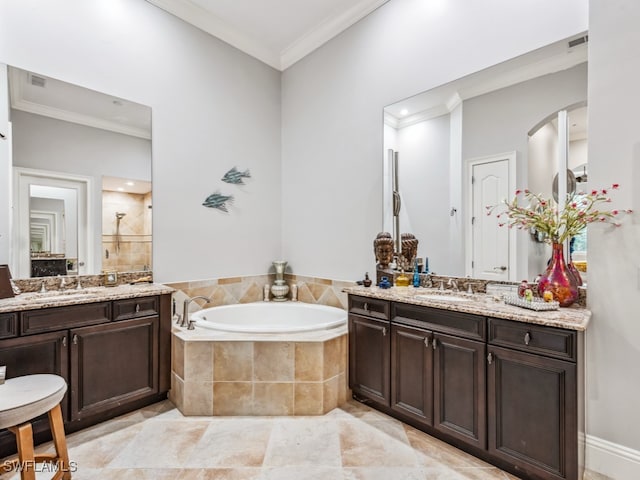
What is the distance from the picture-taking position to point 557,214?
193 cm

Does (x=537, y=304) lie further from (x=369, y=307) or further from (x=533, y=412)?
(x=369, y=307)

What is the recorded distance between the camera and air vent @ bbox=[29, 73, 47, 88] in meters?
2.30

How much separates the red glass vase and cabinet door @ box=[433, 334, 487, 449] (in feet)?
1.60

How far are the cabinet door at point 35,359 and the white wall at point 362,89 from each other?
2126 mm

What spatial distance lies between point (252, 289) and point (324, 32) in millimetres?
2685

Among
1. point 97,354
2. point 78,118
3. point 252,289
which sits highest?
point 78,118

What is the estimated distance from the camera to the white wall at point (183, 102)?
2383mm

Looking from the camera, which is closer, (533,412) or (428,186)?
(533,412)

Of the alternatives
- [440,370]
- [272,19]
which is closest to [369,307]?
[440,370]

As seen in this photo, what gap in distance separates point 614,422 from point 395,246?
1.65 meters

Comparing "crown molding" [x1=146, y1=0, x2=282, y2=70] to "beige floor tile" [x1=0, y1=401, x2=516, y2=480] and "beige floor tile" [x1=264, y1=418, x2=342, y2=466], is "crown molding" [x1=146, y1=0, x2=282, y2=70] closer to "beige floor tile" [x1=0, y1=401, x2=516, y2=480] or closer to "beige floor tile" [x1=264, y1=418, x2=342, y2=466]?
"beige floor tile" [x1=0, y1=401, x2=516, y2=480]

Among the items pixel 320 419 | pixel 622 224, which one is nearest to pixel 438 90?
pixel 622 224

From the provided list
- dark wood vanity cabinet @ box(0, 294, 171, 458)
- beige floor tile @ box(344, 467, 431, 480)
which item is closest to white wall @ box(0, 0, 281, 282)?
dark wood vanity cabinet @ box(0, 294, 171, 458)

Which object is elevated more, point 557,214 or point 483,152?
point 483,152
